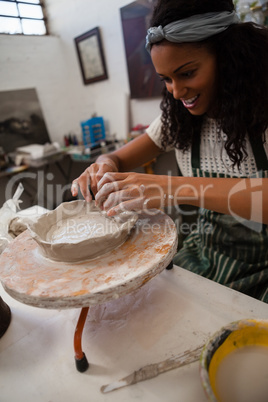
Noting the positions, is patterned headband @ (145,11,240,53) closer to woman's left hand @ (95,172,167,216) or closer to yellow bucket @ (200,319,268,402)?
woman's left hand @ (95,172,167,216)

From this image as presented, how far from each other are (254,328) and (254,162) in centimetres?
74

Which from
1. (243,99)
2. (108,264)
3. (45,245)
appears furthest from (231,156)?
(45,245)

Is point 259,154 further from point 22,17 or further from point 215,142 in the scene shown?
point 22,17

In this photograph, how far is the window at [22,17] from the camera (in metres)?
3.29

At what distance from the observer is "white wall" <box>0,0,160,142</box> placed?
10.2 feet

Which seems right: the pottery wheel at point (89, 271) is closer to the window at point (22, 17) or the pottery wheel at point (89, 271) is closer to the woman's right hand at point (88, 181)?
the woman's right hand at point (88, 181)

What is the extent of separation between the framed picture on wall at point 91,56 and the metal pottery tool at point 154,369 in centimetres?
348

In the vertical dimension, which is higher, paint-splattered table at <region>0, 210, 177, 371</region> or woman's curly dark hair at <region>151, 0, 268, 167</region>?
woman's curly dark hair at <region>151, 0, 268, 167</region>

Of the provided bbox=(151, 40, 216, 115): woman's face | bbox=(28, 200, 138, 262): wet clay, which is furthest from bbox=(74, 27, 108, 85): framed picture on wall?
bbox=(28, 200, 138, 262): wet clay

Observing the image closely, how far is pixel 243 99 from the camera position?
967 mm

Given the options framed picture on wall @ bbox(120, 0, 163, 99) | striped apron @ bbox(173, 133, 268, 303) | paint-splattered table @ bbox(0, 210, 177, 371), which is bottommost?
striped apron @ bbox(173, 133, 268, 303)

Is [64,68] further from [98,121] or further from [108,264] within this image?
[108,264]

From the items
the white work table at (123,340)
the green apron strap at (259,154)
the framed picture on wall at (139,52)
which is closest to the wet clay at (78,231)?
the white work table at (123,340)

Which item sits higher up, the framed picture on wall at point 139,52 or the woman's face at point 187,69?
the framed picture on wall at point 139,52
